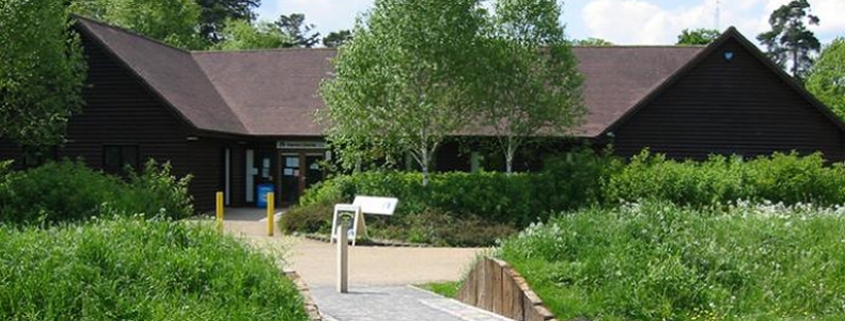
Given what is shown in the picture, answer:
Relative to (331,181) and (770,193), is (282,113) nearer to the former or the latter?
(331,181)

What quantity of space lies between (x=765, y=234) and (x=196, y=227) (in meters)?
6.22

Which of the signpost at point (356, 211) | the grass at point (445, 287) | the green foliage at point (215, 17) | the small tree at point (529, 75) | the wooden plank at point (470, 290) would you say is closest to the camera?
the wooden plank at point (470, 290)

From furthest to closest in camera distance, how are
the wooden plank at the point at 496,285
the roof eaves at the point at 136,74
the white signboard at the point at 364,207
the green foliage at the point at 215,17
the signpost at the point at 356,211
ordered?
the green foliage at the point at 215,17
the roof eaves at the point at 136,74
the white signboard at the point at 364,207
the signpost at the point at 356,211
the wooden plank at the point at 496,285

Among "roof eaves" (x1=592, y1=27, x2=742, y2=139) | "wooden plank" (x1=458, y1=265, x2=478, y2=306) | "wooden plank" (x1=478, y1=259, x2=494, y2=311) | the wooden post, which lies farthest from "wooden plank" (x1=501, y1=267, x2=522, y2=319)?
"roof eaves" (x1=592, y1=27, x2=742, y2=139)

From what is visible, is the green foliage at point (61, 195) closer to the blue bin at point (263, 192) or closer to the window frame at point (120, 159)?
the window frame at point (120, 159)

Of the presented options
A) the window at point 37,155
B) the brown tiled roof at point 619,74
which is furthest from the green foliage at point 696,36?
the window at point 37,155

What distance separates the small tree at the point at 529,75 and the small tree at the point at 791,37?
67.4m

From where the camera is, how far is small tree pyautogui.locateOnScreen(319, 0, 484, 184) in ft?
75.9

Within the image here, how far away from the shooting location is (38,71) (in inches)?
971

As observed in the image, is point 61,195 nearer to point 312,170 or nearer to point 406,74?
point 406,74

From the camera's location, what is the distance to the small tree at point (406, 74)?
2314 centimetres

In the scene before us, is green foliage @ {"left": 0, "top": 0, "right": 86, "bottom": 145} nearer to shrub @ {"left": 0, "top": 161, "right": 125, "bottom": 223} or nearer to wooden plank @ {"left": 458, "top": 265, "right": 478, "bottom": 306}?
shrub @ {"left": 0, "top": 161, "right": 125, "bottom": 223}

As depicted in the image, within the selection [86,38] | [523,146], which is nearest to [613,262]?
[523,146]

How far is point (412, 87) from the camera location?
23.3 m
